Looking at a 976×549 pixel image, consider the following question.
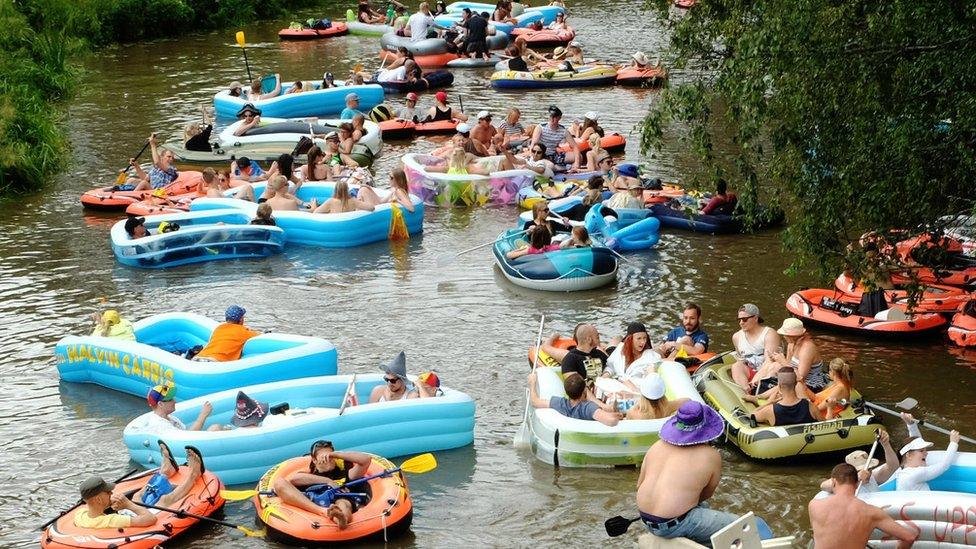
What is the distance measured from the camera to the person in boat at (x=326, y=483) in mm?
11250

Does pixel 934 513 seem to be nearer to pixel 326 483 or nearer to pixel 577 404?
pixel 577 404

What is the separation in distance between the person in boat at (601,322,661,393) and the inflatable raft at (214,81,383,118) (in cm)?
1527

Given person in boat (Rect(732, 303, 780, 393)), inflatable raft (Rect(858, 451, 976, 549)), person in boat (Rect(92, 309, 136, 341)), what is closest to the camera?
inflatable raft (Rect(858, 451, 976, 549))

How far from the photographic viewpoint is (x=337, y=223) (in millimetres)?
19594

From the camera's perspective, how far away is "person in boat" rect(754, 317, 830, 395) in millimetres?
13180

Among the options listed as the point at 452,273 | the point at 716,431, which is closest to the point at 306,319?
the point at 452,273

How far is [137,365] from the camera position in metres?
14.5

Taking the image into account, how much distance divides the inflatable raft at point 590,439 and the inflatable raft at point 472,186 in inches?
358

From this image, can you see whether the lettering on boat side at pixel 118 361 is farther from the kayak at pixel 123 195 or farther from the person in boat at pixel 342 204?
the kayak at pixel 123 195

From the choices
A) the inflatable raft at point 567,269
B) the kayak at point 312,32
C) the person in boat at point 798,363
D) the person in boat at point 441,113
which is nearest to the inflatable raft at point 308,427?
the person in boat at point 798,363

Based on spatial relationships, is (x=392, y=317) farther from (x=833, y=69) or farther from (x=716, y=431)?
(x=716, y=431)

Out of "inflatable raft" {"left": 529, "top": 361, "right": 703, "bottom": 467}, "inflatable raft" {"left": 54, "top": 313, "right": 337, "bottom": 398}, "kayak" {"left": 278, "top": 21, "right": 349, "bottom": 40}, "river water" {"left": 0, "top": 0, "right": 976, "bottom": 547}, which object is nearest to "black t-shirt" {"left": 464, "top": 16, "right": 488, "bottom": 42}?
"kayak" {"left": 278, "top": 21, "right": 349, "bottom": 40}

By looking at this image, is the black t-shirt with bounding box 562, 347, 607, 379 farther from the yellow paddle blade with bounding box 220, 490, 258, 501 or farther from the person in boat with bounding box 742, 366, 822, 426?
the yellow paddle blade with bounding box 220, 490, 258, 501

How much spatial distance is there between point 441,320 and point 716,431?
7.87m
